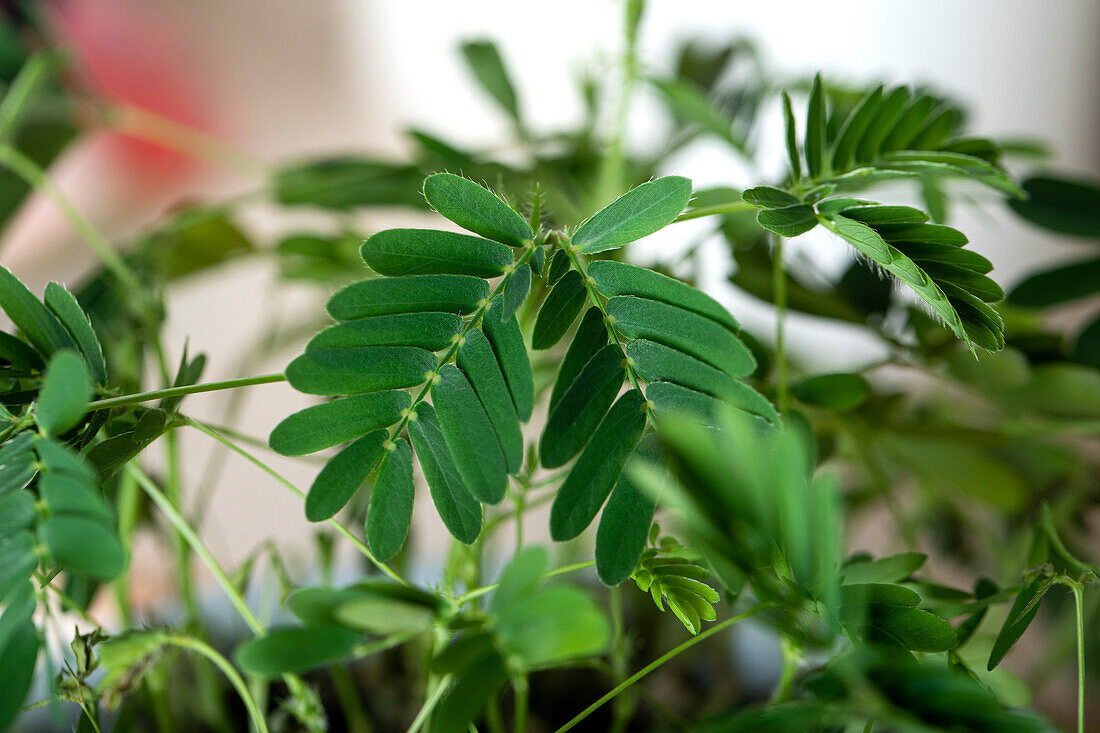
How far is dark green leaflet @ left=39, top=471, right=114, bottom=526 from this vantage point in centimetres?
20

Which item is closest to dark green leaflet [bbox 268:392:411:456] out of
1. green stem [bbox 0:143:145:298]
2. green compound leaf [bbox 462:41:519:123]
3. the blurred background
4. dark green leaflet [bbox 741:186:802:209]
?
dark green leaflet [bbox 741:186:802:209]

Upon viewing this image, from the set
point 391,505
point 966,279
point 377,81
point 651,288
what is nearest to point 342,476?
point 391,505

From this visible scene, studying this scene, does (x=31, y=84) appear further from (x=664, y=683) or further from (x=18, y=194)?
(x=664, y=683)

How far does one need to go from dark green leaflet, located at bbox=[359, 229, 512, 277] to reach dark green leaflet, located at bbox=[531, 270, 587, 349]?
0.8 inches

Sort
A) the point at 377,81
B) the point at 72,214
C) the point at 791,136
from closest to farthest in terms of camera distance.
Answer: the point at 791,136 → the point at 72,214 → the point at 377,81

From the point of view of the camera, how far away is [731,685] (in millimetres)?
609

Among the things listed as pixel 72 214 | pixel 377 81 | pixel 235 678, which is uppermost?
pixel 377 81

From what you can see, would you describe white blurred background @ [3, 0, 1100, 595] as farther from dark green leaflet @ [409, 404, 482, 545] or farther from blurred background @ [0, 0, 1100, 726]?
dark green leaflet @ [409, 404, 482, 545]

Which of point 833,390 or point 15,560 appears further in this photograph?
point 833,390

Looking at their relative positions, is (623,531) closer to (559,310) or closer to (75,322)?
(559,310)

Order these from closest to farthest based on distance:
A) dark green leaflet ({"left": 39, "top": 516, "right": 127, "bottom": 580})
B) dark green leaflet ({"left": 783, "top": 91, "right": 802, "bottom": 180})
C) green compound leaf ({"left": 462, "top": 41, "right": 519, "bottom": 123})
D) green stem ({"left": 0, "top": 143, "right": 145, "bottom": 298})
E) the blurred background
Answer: dark green leaflet ({"left": 39, "top": 516, "right": 127, "bottom": 580})
dark green leaflet ({"left": 783, "top": 91, "right": 802, "bottom": 180})
green stem ({"left": 0, "top": 143, "right": 145, "bottom": 298})
green compound leaf ({"left": 462, "top": 41, "right": 519, "bottom": 123})
the blurred background

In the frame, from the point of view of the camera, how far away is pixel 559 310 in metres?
0.28

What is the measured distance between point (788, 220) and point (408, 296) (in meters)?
0.13

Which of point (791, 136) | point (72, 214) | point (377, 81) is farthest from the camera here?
point (377, 81)
